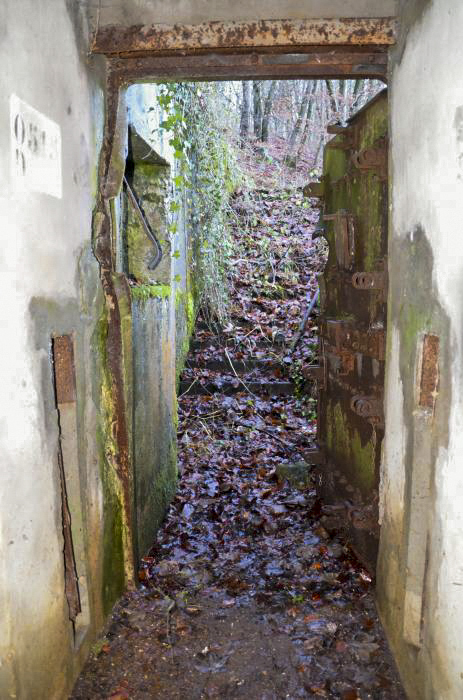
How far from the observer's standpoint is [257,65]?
305 centimetres

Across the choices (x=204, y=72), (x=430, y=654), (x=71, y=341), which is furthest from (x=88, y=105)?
(x=430, y=654)

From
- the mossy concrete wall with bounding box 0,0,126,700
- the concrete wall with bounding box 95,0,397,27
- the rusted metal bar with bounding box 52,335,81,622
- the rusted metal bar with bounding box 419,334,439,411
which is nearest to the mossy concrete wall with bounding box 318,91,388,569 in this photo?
the concrete wall with bounding box 95,0,397,27

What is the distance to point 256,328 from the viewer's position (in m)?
8.71

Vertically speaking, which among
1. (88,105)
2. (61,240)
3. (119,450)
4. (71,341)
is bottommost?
(119,450)

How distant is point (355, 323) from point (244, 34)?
1.89 m

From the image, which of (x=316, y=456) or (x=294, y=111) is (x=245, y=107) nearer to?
(x=294, y=111)

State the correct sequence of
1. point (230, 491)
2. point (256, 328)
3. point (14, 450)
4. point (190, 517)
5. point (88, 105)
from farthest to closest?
point (256, 328) < point (230, 491) < point (190, 517) < point (88, 105) < point (14, 450)

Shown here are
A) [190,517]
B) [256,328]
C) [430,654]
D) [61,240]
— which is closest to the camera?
[430,654]

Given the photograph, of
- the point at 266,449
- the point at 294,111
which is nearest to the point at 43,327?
the point at 266,449

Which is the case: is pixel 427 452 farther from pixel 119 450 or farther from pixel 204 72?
pixel 204 72

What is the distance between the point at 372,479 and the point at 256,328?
527 cm

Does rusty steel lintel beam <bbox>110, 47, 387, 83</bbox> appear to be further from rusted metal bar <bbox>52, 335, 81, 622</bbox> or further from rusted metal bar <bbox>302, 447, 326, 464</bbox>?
rusted metal bar <bbox>302, 447, 326, 464</bbox>

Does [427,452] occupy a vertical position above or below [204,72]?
below

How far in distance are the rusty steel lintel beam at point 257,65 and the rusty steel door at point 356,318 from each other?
1.05 feet
